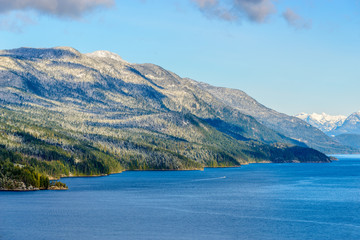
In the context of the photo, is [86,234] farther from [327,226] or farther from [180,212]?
[327,226]

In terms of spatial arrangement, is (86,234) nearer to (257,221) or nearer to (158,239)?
(158,239)

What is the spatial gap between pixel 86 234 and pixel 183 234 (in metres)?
26.7

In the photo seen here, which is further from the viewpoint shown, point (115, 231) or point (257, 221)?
point (257, 221)

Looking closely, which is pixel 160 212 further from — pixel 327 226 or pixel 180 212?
pixel 327 226

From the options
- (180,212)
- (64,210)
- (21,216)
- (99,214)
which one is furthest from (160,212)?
(21,216)

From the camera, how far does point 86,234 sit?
14900 centimetres

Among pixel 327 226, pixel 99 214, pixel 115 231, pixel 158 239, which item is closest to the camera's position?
pixel 158 239

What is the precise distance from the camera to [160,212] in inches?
7682

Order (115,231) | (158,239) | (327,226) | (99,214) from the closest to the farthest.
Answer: (158,239), (115,231), (327,226), (99,214)

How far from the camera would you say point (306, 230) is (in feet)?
525

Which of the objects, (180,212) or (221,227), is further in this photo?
(180,212)

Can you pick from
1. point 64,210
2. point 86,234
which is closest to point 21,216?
point 64,210

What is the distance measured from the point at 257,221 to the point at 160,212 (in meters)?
37.4

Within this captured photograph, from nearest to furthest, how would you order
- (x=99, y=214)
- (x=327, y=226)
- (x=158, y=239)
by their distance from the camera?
1. (x=158, y=239)
2. (x=327, y=226)
3. (x=99, y=214)
